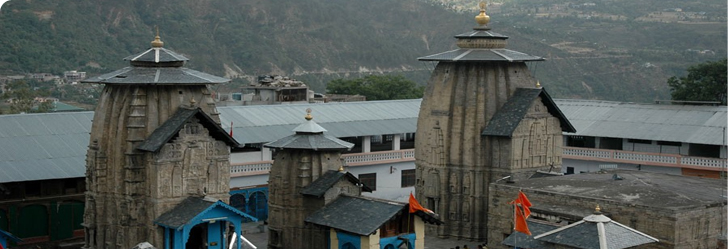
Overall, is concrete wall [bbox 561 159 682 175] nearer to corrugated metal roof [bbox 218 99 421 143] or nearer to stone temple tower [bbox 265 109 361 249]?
corrugated metal roof [bbox 218 99 421 143]

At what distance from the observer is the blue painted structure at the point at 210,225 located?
4197 centimetres

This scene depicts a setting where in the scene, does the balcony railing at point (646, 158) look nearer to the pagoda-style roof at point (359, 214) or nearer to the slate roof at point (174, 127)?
the pagoda-style roof at point (359, 214)

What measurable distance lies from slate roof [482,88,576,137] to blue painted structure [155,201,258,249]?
1596 cm

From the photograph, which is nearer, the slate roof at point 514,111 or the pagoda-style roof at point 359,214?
the pagoda-style roof at point 359,214

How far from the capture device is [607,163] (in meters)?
66.9

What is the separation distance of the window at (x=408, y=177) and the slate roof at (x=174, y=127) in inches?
884

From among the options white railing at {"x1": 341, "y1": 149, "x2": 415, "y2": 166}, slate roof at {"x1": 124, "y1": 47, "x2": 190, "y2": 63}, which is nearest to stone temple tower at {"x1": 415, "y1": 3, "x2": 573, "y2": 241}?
white railing at {"x1": 341, "y1": 149, "x2": 415, "y2": 166}

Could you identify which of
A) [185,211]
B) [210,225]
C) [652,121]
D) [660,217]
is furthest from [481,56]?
[185,211]

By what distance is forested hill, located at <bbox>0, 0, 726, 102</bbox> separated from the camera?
112500mm

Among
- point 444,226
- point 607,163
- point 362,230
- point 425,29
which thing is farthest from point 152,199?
point 425,29

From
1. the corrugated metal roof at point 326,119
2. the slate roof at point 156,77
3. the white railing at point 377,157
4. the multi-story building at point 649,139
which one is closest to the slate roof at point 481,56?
the white railing at point 377,157

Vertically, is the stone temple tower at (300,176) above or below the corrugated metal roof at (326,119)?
below

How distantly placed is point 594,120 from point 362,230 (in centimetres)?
3160

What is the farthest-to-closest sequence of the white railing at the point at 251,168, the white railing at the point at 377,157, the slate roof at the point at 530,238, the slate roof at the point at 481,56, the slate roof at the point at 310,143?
1. the white railing at the point at 377,157
2. the white railing at the point at 251,168
3. the slate roof at the point at 481,56
4. the slate roof at the point at 310,143
5. the slate roof at the point at 530,238
